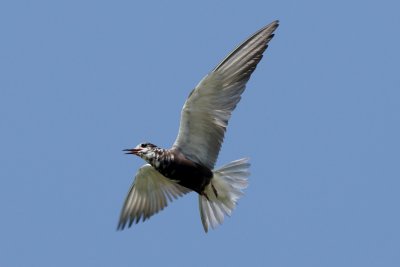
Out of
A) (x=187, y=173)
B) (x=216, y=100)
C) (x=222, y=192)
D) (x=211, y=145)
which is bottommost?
(x=222, y=192)

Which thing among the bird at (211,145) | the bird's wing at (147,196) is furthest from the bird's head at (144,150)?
the bird's wing at (147,196)

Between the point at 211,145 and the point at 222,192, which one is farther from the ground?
the point at 211,145

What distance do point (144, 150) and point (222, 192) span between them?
3.77 ft

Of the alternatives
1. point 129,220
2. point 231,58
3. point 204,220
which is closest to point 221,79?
point 231,58

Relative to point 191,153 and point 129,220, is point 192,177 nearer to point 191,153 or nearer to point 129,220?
point 191,153

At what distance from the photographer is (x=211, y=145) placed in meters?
13.1

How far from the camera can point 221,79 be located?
41.6 ft

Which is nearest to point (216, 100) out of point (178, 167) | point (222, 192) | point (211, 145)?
point (211, 145)

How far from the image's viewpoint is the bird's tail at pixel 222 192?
13.1 m

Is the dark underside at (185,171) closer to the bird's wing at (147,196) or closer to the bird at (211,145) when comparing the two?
the bird at (211,145)

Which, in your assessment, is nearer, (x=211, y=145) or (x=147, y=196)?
(x=211, y=145)

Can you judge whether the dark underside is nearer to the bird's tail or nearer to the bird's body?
the bird's body

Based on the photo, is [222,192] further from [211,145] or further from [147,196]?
[147,196]

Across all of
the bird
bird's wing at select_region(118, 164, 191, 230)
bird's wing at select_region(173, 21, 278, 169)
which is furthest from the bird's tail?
bird's wing at select_region(118, 164, 191, 230)
